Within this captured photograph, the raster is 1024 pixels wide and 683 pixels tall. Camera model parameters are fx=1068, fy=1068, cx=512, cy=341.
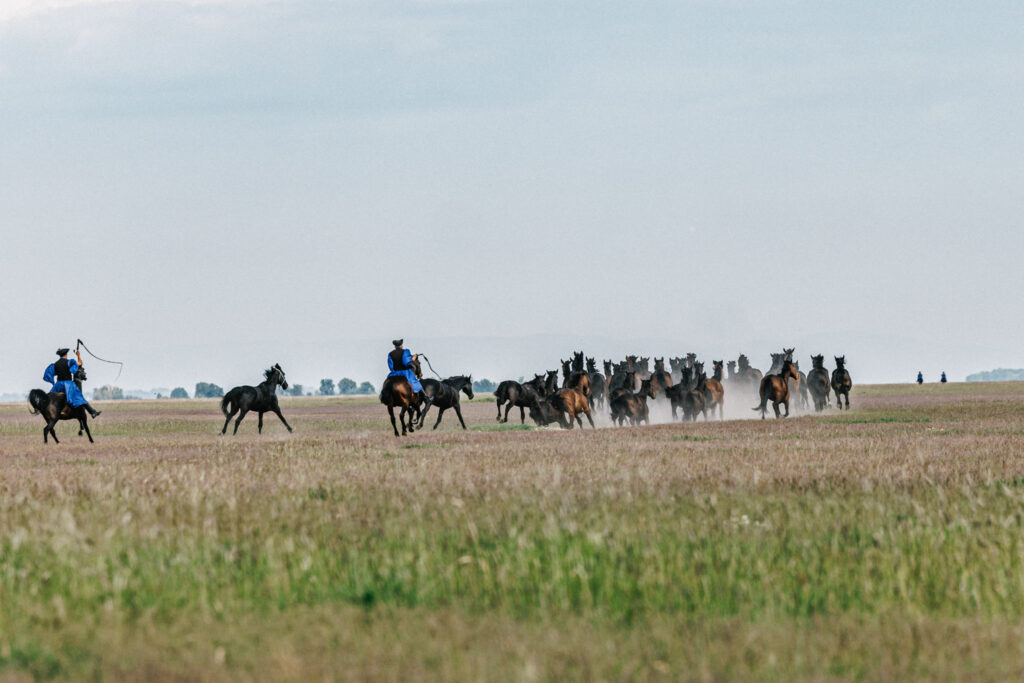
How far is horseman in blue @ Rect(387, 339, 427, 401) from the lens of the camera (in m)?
28.4

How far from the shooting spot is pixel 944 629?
5562 millimetres

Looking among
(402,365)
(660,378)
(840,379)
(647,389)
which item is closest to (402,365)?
(402,365)

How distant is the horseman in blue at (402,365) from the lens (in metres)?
28.4

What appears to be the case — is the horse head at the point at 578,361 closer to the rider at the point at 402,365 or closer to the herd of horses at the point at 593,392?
the herd of horses at the point at 593,392

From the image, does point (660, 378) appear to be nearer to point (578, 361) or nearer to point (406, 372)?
point (578, 361)

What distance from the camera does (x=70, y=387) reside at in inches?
1115

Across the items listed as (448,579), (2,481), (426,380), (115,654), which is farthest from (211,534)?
(426,380)

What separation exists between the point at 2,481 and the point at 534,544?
10.0 meters

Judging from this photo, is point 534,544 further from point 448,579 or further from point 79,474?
point 79,474

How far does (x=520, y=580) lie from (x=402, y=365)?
72.6ft

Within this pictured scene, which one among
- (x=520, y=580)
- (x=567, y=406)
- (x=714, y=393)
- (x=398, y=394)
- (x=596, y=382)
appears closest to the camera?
(x=520, y=580)

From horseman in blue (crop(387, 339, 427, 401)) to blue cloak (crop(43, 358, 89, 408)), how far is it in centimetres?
797

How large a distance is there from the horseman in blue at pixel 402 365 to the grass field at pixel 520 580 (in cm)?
1586

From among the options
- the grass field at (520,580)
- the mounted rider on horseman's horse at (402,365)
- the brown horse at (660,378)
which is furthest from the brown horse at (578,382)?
the grass field at (520,580)
